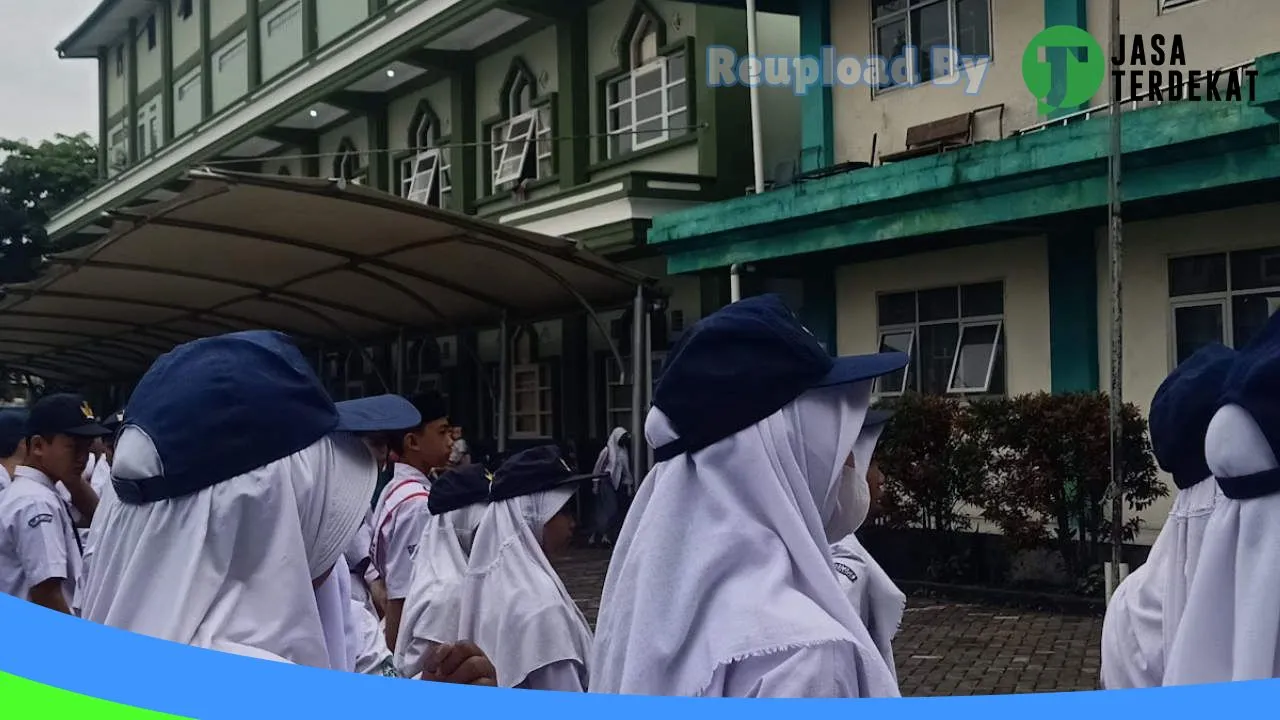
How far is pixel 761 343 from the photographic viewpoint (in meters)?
1.93

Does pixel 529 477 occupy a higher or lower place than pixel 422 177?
lower

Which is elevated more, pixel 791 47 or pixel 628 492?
pixel 791 47

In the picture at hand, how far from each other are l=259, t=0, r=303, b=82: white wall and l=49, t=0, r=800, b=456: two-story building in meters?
0.04

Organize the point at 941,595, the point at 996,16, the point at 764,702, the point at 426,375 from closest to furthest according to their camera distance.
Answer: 1. the point at 764,702
2. the point at 941,595
3. the point at 996,16
4. the point at 426,375

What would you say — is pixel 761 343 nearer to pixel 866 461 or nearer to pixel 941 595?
pixel 866 461

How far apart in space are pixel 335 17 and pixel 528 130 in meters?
2.44

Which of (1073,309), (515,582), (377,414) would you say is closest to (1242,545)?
(377,414)

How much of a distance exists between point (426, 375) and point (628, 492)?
4464 mm

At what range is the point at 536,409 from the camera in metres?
13.5

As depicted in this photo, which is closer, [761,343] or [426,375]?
[761,343]

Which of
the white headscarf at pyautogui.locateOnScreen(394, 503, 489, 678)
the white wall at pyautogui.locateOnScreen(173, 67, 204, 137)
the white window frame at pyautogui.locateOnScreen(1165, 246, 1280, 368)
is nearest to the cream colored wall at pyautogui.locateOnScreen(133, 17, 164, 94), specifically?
the white wall at pyautogui.locateOnScreen(173, 67, 204, 137)

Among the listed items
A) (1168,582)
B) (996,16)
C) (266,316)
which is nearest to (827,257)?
(996,16)

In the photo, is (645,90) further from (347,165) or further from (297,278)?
(347,165)

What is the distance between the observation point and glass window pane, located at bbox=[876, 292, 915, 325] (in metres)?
9.99
